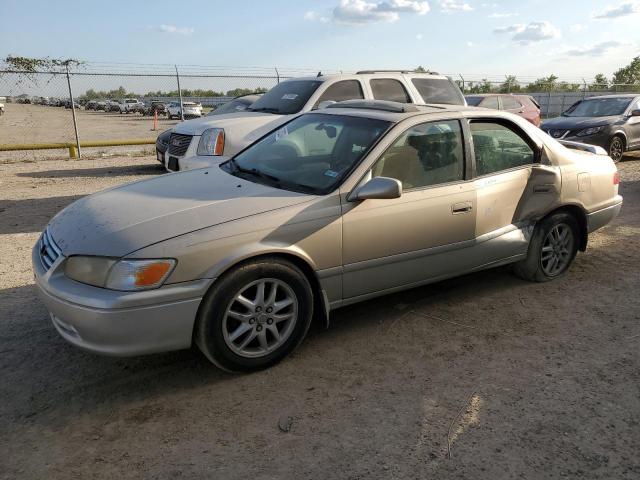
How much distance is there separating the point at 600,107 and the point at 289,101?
28.3 ft

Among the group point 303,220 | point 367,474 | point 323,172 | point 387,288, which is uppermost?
point 323,172

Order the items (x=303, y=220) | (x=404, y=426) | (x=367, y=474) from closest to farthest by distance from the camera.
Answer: (x=367, y=474) → (x=404, y=426) → (x=303, y=220)

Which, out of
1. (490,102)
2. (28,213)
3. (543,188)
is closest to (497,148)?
(543,188)

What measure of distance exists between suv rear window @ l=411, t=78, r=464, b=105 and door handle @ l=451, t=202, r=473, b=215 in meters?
4.42

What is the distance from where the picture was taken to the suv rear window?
7.97 meters

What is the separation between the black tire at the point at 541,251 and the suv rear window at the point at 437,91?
3.80m

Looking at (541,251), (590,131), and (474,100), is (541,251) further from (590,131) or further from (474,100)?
(474,100)

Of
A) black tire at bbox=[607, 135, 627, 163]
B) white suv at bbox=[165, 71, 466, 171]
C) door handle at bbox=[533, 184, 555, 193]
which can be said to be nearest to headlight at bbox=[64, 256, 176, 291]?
door handle at bbox=[533, 184, 555, 193]

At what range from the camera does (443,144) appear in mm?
3932

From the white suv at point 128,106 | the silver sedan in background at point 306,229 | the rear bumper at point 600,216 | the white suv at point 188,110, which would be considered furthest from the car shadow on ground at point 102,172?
the white suv at point 128,106

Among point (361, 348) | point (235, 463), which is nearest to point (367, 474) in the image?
→ point (235, 463)

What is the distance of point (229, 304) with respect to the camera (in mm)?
3020

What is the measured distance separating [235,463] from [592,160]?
4182mm

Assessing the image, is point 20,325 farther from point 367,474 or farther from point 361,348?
point 367,474
